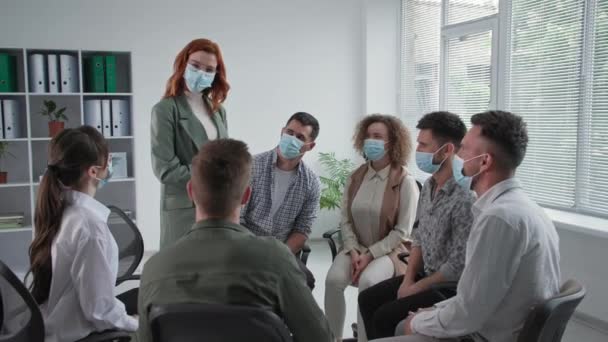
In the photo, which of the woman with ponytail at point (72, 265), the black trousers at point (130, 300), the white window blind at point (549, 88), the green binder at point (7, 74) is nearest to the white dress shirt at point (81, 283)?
the woman with ponytail at point (72, 265)

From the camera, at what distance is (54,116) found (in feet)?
15.3

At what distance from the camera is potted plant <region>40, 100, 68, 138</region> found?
454cm

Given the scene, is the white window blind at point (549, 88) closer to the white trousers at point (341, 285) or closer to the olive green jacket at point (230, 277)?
A: the white trousers at point (341, 285)

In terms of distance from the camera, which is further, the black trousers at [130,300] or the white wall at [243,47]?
the white wall at [243,47]

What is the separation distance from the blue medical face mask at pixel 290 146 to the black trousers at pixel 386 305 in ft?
2.59

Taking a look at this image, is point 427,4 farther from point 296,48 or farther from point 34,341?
point 34,341

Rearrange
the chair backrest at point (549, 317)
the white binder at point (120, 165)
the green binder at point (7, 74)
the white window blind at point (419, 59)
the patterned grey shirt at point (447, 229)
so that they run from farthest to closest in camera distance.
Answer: the white window blind at point (419, 59) → the white binder at point (120, 165) → the green binder at point (7, 74) → the patterned grey shirt at point (447, 229) → the chair backrest at point (549, 317)

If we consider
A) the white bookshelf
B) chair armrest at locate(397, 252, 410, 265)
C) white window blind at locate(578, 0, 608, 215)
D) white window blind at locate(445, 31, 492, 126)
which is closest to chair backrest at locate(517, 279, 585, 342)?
chair armrest at locate(397, 252, 410, 265)

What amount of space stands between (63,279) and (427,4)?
15.2ft

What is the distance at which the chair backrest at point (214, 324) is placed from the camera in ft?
3.97

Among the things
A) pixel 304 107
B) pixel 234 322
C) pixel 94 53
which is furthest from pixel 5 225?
pixel 234 322

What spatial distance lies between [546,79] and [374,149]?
69.6 inches

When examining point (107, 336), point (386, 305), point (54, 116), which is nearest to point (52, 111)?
point (54, 116)

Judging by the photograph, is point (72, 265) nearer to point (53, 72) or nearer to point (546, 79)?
point (53, 72)
